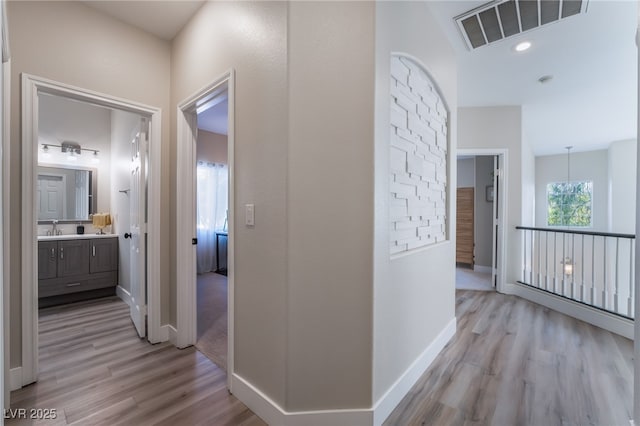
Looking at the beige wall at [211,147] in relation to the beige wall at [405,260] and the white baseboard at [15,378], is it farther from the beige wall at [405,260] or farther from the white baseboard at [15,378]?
the beige wall at [405,260]

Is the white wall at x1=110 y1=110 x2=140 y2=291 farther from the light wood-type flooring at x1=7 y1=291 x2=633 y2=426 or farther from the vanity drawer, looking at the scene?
the light wood-type flooring at x1=7 y1=291 x2=633 y2=426

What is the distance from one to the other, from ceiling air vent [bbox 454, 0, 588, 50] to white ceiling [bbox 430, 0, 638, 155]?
0.27ft

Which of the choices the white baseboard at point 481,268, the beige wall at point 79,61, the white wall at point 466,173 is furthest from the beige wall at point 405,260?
the white wall at point 466,173

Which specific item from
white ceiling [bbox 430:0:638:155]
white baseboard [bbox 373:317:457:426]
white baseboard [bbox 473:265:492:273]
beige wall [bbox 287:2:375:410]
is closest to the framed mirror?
beige wall [bbox 287:2:375:410]

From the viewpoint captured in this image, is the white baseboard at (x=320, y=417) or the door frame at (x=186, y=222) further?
the door frame at (x=186, y=222)

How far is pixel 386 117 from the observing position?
5.37 ft

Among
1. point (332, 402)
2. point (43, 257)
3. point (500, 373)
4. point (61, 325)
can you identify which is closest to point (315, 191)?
point (332, 402)

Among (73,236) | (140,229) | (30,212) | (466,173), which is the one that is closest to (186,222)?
(140,229)

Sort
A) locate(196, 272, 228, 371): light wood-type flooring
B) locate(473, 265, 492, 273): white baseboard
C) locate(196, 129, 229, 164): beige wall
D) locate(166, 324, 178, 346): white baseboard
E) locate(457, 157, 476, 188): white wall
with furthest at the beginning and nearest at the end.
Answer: locate(457, 157, 476, 188): white wall
locate(473, 265, 492, 273): white baseboard
locate(196, 129, 229, 164): beige wall
locate(166, 324, 178, 346): white baseboard
locate(196, 272, 228, 371): light wood-type flooring

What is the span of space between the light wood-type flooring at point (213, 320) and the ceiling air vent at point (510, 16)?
346 cm

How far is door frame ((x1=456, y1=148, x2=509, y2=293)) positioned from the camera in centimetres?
419

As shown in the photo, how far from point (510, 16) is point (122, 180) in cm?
460

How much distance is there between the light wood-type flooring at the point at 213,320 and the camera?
2.39 meters

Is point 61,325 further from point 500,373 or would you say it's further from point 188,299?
point 500,373
